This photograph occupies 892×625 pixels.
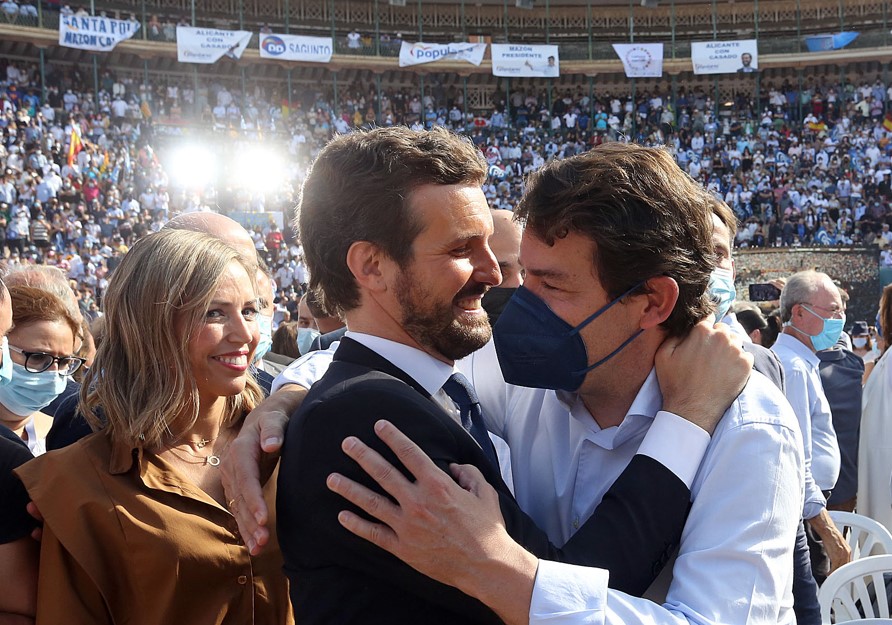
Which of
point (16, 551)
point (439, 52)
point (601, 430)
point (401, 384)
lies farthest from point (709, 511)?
point (439, 52)

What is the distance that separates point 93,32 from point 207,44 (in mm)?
3667

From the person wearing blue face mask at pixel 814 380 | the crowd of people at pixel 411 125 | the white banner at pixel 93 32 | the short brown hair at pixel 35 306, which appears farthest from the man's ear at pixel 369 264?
the white banner at pixel 93 32

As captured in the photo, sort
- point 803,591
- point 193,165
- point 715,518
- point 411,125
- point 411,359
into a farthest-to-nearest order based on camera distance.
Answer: point 411,125 → point 193,165 → point 803,591 → point 411,359 → point 715,518

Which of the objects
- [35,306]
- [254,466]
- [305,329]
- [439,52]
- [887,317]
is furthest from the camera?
[439,52]

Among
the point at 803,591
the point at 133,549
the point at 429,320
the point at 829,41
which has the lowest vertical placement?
the point at 803,591

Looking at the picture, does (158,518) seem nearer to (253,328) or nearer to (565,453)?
(253,328)

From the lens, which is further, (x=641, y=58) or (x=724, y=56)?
(x=641, y=58)

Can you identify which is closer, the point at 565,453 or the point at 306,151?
the point at 565,453

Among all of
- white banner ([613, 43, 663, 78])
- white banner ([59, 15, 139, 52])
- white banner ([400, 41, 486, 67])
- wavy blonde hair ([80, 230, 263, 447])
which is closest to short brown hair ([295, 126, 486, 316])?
wavy blonde hair ([80, 230, 263, 447])

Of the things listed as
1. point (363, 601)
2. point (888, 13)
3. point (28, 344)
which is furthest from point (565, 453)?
point (888, 13)

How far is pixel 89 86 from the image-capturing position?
31.4 metres

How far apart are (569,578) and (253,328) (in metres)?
1.46

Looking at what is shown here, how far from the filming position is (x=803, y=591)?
7.52ft

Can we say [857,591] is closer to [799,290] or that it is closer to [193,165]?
[799,290]
